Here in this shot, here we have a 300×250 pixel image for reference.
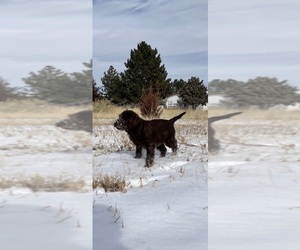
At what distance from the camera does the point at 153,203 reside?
1547mm

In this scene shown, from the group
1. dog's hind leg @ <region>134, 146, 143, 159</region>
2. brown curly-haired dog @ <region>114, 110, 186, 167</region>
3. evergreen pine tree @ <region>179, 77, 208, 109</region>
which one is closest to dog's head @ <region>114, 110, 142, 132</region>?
brown curly-haired dog @ <region>114, 110, 186, 167</region>

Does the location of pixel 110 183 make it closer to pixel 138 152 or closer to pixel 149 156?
pixel 149 156

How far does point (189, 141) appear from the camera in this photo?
255 cm

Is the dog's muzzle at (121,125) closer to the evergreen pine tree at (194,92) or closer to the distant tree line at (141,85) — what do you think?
the distant tree line at (141,85)

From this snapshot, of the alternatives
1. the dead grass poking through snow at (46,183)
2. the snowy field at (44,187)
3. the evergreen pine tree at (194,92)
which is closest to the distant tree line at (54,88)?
the snowy field at (44,187)

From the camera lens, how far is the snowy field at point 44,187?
1.01 meters

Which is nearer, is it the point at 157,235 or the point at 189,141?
the point at 157,235

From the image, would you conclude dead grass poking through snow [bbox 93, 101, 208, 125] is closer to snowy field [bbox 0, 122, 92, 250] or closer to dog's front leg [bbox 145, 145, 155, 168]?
dog's front leg [bbox 145, 145, 155, 168]

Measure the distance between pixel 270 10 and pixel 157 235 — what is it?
731 mm

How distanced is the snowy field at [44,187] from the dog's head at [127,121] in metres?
1.14

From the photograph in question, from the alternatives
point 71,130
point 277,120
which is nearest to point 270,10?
point 277,120

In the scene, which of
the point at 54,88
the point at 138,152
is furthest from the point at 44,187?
the point at 138,152

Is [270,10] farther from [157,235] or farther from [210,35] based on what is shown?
[157,235]

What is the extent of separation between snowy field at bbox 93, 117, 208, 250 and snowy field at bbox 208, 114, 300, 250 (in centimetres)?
19
